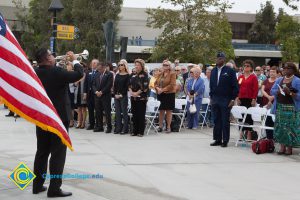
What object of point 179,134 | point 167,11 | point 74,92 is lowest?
point 179,134

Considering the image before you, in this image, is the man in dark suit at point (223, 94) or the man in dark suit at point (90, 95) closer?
the man in dark suit at point (223, 94)

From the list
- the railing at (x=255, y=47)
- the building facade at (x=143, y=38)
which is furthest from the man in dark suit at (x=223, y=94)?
the railing at (x=255, y=47)

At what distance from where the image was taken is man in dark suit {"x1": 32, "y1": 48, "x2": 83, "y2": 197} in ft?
21.6

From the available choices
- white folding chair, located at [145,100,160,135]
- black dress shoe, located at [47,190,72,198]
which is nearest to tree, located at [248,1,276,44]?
white folding chair, located at [145,100,160,135]

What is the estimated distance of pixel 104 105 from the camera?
13.6 metres

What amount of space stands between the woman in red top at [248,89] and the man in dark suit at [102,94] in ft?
11.6

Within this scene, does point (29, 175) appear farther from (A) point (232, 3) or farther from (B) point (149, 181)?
(A) point (232, 3)

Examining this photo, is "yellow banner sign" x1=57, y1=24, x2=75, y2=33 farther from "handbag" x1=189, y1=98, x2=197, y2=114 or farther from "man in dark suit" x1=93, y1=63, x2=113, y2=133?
"handbag" x1=189, y1=98, x2=197, y2=114

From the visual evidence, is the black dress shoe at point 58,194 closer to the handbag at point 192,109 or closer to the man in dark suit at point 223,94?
the man in dark suit at point 223,94

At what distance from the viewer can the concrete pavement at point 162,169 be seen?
692 centimetres

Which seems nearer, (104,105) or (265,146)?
(265,146)

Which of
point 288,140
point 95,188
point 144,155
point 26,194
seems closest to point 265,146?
point 288,140

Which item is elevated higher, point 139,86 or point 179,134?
point 139,86

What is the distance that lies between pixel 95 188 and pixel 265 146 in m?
4.70
